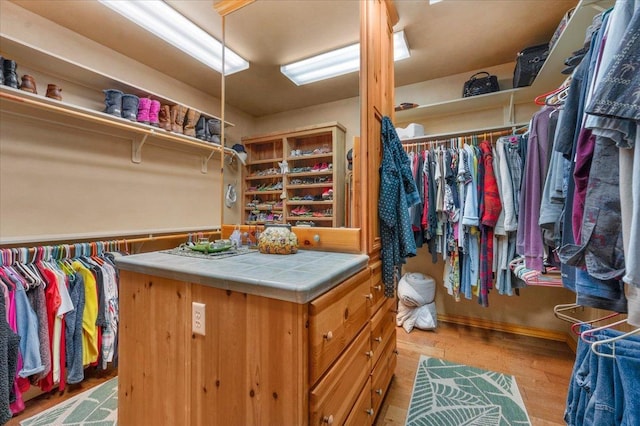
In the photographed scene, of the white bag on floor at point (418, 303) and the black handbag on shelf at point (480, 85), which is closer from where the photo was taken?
the black handbag on shelf at point (480, 85)

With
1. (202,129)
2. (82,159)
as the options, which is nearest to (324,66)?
(202,129)

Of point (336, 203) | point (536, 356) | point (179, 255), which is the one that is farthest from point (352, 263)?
point (536, 356)

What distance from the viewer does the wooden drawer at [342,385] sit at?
2.57 ft

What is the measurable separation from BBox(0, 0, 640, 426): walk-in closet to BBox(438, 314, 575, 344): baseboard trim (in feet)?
0.06

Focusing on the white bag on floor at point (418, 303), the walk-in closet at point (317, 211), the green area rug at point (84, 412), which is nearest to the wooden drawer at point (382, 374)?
the walk-in closet at point (317, 211)

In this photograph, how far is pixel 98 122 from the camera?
73.3 inches

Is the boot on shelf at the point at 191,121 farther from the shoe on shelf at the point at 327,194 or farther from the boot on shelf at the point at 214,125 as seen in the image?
the shoe on shelf at the point at 327,194

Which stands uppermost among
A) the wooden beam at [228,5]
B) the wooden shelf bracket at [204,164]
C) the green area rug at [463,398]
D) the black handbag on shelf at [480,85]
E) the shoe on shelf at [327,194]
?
the wooden beam at [228,5]

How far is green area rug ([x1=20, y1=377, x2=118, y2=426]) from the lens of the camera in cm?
146

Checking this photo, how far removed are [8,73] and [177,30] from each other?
0.99 metres

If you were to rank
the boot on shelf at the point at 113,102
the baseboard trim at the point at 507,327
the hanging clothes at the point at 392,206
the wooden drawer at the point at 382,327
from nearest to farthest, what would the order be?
1. the wooden drawer at the point at 382,327
2. the hanging clothes at the point at 392,206
3. the boot on shelf at the point at 113,102
4. the baseboard trim at the point at 507,327

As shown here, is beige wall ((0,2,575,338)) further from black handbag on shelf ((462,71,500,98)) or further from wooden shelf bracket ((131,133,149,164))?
black handbag on shelf ((462,71,500,98))

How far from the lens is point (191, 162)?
2.58 metres

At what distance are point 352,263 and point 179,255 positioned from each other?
2.52 ft
